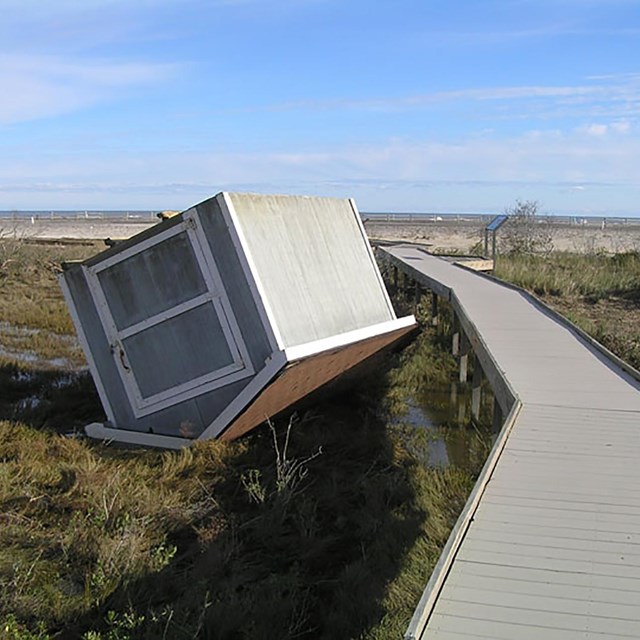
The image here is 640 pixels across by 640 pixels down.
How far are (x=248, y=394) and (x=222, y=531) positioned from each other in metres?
1.76

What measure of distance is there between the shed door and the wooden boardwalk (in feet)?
9.56

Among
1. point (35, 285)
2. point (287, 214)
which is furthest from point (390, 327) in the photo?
point (35, 285)

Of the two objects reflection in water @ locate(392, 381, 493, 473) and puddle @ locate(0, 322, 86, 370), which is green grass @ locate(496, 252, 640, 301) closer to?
reflection in water @ locate(392, 381, 493, 473)

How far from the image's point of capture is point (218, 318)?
7.80m

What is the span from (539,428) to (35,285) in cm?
2078

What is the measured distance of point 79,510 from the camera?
6.11 m

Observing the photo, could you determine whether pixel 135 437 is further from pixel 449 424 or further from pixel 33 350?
pixel 33 350

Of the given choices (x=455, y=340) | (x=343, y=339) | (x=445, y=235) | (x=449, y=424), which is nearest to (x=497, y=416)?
(x=343, y=339)

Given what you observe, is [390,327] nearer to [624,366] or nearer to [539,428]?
[624,366]

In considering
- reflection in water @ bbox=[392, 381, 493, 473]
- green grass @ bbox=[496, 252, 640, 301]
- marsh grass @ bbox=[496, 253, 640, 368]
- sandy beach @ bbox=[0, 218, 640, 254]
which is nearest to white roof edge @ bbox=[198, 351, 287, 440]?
reflection in water @ bbox=[392, 381, 493, 473]

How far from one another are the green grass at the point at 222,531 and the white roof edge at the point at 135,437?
0.95 feet

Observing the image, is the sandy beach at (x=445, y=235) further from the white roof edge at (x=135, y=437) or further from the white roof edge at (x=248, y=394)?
the white roof edge at (x=248, y=394)

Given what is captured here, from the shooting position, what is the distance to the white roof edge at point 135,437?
8.09m

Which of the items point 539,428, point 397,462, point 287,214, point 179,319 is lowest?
point 397,462
